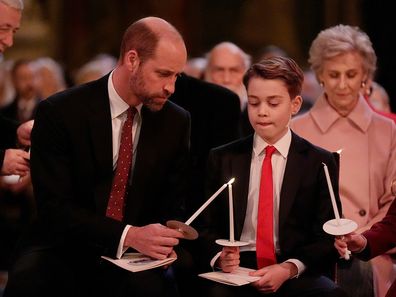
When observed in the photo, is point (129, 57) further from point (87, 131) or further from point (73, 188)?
point (73, 188)

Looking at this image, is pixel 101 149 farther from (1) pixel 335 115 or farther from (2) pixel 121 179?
(1) pixel 335 115

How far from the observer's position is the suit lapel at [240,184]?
3.89 meters

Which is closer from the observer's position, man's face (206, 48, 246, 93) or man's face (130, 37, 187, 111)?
man's face (130, 37, 187, 111)

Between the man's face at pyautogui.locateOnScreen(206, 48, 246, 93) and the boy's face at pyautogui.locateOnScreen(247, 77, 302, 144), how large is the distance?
8.60 feet

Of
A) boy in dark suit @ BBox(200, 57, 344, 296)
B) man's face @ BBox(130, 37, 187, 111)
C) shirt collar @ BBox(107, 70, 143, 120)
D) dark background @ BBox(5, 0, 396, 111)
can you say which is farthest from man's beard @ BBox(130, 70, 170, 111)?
dark background @ BBox(5, 0, 396, 111)

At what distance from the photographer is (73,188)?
3998 millimetres

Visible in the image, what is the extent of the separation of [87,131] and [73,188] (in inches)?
10.9

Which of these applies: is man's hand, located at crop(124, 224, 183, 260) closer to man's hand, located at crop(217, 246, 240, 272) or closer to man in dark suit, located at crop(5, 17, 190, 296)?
man in dark suit, located at crop(5, 17, 190, 296)

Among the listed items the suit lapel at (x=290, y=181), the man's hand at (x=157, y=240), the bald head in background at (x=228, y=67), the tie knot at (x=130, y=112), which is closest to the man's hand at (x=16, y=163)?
the tie knot at (x=130, y=112)

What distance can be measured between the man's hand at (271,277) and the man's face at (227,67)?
2976mm

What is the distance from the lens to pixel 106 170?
12.9ft

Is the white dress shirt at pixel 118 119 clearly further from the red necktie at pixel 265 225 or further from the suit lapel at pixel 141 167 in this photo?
the red necktie at pixel 265 225

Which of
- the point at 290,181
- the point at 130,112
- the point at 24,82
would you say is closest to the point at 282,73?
the point at 290,181

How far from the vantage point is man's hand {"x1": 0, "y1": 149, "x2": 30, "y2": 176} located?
4176mm
